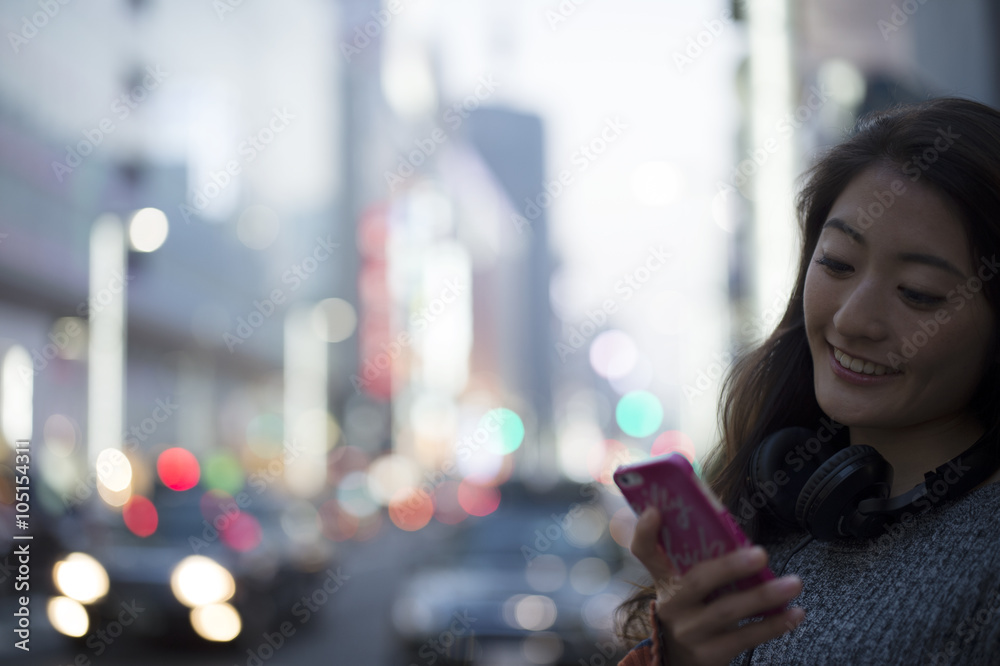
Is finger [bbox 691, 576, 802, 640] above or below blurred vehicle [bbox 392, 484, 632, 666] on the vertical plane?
below

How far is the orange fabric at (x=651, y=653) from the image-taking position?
145 centimetres

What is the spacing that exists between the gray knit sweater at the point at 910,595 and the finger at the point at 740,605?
0.83 ft

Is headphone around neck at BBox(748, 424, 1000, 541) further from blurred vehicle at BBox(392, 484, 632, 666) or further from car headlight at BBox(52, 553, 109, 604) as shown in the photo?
car headlight at BBox(52, 553, 109, 604)

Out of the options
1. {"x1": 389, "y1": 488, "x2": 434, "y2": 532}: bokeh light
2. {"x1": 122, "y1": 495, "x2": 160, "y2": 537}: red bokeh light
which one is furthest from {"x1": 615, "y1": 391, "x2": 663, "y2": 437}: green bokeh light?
{"x1": 122, "y1": 495, "x2": 160, "y2": 537}: red bokeh light

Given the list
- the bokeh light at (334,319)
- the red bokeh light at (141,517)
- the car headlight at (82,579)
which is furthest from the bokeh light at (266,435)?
the car headlight at (82,579)

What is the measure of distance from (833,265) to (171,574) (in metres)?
8.47

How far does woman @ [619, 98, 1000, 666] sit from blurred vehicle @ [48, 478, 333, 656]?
8.15 m

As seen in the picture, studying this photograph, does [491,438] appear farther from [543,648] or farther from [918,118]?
[918,118]

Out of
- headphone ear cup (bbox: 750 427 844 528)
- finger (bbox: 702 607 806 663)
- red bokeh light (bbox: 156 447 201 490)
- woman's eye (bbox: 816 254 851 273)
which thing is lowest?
finger (bbox: 702 607 806 663)

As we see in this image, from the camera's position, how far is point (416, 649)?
6.65m

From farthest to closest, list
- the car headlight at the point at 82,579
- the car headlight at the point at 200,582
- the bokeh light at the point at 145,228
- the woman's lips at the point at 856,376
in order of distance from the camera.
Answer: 1. the bokeh light at the point at 145,228
2. the car headlight at the point at 200,582
3. the car headlight at the point at 82,579
4. the woman's lips at the point at 856,376

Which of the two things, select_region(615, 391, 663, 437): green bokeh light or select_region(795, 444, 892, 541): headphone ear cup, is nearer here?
select_region(795, 444, 892, 541): headphone ear cup

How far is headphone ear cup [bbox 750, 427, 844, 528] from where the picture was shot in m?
1.73

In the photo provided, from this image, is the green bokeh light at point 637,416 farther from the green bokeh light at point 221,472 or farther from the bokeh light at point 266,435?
the bokeh light at point 266,435
